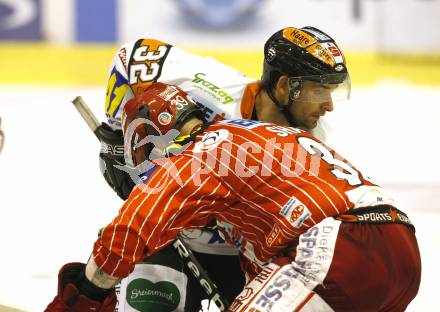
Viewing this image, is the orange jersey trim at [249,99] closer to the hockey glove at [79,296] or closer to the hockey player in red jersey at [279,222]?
the hockey player in red jersey at [279,222]

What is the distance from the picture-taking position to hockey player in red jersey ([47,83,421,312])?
2447mm

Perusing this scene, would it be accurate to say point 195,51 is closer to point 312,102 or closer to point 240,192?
point 312,102

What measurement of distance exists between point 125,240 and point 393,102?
5.43 meters

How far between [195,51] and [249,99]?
4967 mm

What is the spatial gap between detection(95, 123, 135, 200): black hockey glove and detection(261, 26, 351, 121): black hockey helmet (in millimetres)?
571

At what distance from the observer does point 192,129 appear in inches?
116

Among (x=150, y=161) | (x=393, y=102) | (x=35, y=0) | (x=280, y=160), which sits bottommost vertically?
(x=393, y=102)

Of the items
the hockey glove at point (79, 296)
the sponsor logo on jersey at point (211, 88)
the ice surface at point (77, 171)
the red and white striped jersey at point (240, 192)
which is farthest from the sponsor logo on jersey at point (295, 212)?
the ice surface at point (77, 171)

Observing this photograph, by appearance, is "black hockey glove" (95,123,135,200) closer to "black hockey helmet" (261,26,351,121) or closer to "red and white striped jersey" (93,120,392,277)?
"black hockey helmet" (261,26,351,121)

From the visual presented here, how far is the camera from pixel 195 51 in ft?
27.2

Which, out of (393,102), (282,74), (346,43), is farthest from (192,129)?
(346,43)

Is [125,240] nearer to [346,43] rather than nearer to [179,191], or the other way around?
[179,191]

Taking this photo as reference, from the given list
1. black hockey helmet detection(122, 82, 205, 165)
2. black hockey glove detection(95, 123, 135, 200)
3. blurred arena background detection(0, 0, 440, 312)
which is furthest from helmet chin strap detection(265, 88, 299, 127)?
blurred arena background detection(0, 0, 440, 312)

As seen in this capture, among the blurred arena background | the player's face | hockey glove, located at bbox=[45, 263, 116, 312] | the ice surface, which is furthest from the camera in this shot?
the blurred arena background
